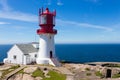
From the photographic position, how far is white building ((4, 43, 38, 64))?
35750 mm

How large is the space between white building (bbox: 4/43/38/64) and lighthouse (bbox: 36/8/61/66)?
1.73 meters

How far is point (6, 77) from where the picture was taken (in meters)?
28.2

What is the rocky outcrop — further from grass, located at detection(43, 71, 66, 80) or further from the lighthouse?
the lighthouse

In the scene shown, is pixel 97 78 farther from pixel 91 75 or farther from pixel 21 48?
pixel 21 48

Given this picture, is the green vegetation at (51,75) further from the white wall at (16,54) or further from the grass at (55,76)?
the white wall at (16,54)

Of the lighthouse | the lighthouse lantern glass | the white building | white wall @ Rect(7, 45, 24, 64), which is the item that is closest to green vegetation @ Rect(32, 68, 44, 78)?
the lighthouse

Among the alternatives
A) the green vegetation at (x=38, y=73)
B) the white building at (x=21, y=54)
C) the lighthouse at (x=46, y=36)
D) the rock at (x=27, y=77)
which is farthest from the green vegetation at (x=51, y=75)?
the white building at (x=21, y=54)

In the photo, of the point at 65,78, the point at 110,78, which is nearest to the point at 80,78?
the point at 65,78

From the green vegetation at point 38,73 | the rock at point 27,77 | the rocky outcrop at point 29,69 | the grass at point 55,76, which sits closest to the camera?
the grass at point 55,76

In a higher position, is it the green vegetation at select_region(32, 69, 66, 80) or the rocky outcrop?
the rocky outcrop

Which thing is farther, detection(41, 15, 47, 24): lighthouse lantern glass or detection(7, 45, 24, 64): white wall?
detection(7, 45, 24, 64): white wall

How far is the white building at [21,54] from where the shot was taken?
35.8 metres

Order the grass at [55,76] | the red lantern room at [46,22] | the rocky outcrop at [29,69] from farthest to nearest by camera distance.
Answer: the red lantern room at [46,22] → the rocky outcrop at [29,69] → the grass at [55,76]

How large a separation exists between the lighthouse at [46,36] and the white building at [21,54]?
1.73 meters
